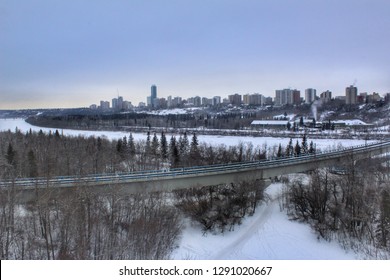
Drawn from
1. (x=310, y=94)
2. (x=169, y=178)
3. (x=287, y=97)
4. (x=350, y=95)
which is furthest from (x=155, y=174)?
(x=287, y=97)

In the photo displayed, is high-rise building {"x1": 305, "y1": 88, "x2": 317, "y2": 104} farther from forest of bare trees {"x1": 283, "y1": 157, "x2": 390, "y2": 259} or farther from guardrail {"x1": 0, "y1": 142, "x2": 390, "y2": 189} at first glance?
forest of bare trees {"x1": 283, "y1": 157, "x2": 390, "y2": 259}

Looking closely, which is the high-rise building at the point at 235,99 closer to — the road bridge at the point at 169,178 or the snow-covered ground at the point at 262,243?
the road bridge at the point at 169,178

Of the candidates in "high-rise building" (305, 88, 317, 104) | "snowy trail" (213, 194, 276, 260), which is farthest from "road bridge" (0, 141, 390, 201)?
"high-rise building" (305, 88, 317, 104)

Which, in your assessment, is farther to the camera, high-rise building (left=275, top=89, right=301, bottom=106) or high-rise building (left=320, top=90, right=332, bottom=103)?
high-rise building (left=275, top=89, right=301, bottom=106)

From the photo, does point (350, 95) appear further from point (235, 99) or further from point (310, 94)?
point (235, 99)

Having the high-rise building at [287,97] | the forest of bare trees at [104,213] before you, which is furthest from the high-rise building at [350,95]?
the forest of bare trees at [104,213]
